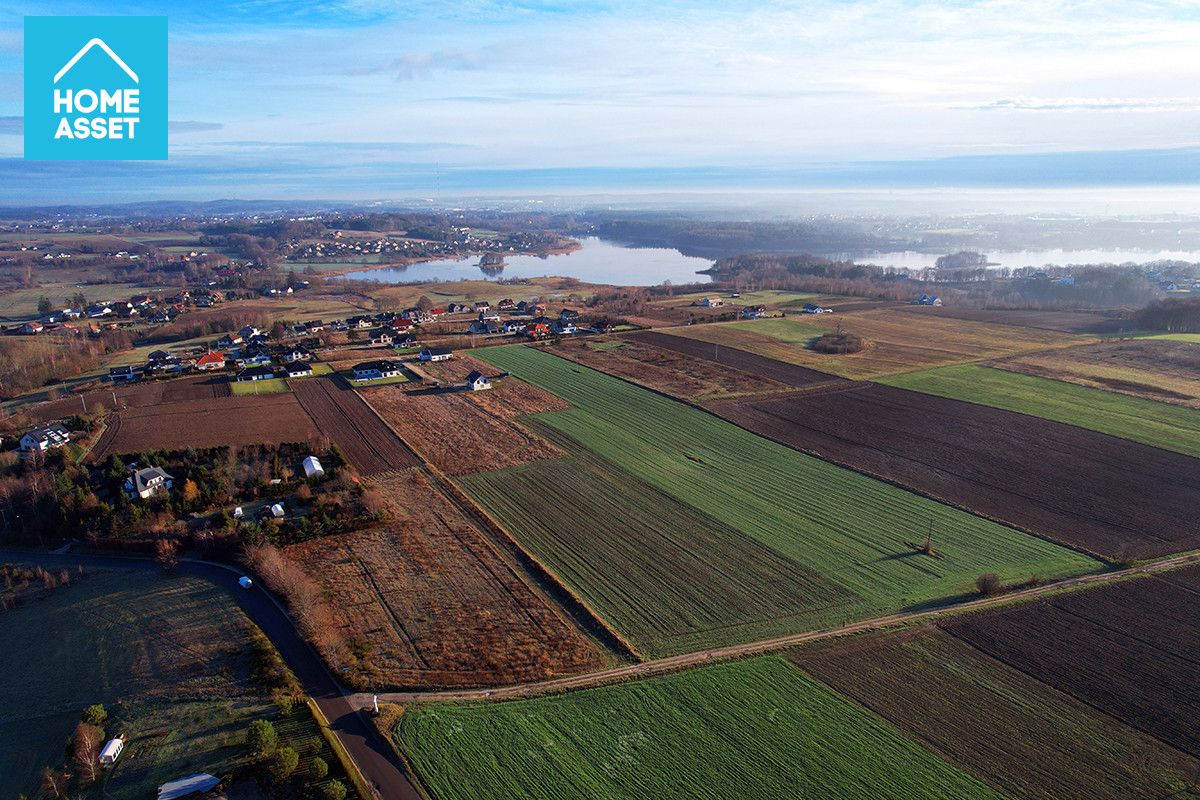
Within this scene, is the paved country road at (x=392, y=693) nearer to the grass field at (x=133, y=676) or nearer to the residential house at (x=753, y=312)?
the grass field at (x=133, y=676)

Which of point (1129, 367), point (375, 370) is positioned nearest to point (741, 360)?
point (1129, 367)

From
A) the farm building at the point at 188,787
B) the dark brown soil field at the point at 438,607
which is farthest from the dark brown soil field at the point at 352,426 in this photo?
the farm building at the point at 188,787

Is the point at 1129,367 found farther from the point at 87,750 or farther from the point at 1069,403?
the point at 87,750

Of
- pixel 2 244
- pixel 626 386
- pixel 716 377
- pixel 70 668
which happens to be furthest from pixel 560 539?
pixel 2 244

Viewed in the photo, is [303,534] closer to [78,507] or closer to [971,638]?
[78,507]

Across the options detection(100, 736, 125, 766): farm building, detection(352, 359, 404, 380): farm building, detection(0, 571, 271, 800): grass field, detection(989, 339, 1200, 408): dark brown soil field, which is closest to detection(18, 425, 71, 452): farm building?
detection(0, 571, 271, 800): grass field

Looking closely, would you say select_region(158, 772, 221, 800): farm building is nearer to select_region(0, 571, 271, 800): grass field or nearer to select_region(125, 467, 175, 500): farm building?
select_region(0, 571, 271, 800): grass field

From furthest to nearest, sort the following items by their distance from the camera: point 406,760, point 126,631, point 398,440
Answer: point 398,440, point 126,631, point 406,760
